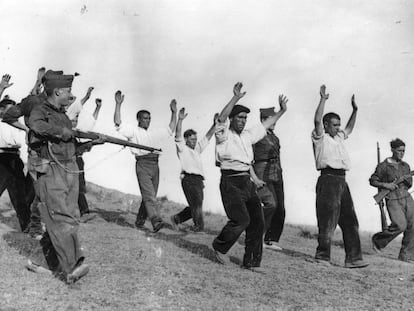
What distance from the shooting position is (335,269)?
7.50 m

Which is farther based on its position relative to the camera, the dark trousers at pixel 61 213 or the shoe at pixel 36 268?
the shoe at pixel 36 268

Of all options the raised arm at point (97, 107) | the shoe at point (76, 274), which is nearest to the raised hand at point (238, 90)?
the shoe at point (76, 274)

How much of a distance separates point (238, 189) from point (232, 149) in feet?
1.73

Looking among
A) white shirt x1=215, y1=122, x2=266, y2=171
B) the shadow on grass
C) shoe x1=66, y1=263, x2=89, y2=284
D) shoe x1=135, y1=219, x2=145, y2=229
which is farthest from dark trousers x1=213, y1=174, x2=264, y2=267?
shoe x1=135, y1=219, x2=145, y2=229

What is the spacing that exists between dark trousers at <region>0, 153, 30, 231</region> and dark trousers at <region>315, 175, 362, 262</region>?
4653mm

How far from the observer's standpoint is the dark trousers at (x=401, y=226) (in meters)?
9.77

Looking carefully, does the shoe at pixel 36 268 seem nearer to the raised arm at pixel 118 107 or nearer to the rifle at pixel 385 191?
the raised arm at pixel 118 107

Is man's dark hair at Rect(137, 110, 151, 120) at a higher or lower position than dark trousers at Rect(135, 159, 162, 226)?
higher

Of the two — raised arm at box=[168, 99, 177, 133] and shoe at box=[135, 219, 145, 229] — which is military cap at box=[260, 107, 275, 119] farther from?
shoe at box=[135, 219, 145, 229]

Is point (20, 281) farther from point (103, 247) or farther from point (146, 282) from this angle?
point (103, 247)

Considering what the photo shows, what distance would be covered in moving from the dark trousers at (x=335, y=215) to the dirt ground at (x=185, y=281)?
273mm

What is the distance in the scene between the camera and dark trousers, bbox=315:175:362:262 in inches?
307

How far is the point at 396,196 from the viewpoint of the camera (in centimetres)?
998

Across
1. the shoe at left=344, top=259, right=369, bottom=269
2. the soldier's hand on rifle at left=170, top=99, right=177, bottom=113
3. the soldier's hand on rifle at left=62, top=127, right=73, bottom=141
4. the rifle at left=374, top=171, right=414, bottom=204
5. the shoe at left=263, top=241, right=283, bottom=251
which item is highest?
the soldier's hand on rifle at left=170, top=99, right=177, bottom=113
